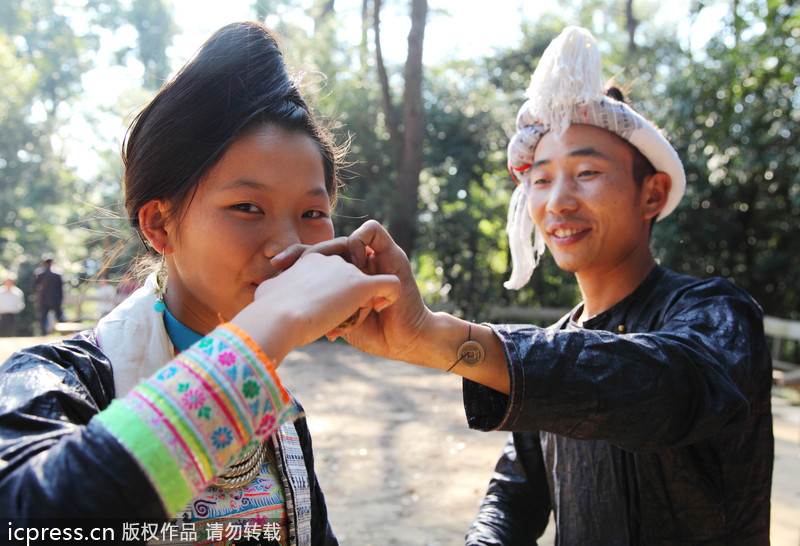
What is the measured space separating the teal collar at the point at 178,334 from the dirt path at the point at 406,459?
2851 millimetres

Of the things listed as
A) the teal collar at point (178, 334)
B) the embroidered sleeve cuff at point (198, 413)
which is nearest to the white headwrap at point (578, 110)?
the teal collar at point (178, 334)

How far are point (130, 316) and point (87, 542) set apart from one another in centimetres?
71

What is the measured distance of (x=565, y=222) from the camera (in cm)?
231

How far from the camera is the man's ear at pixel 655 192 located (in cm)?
243

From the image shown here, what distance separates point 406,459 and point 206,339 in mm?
4879

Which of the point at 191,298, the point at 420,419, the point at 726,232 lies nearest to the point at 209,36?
the point at 191,298

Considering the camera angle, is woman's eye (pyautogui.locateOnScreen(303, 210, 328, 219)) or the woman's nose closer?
the woman's nose

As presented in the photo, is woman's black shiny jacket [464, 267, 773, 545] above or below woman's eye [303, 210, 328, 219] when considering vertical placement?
below

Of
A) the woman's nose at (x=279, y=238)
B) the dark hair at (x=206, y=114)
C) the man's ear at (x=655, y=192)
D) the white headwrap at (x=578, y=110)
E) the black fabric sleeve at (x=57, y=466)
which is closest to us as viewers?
the black fabric sleeve at (x=57, y=466)

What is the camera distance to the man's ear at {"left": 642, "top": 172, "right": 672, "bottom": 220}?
2.43 metres

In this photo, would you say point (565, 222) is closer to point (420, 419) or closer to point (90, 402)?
point (90, 402)

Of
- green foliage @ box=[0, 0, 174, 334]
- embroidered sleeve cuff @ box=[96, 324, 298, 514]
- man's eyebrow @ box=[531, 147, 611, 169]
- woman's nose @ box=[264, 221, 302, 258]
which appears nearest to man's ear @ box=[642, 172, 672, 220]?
man's eyebrow @ box=[531, 147, 611, 169]

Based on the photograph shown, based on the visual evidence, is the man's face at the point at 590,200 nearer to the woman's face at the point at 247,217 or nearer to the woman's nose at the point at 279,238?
the woman's face at the point at 247,217

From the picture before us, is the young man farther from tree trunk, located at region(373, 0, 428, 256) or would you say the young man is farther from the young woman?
tree trunk, located at region(373, 0, 428, 256)
